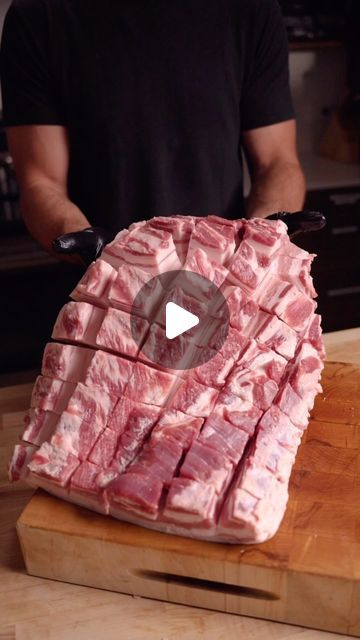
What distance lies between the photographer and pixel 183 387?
131 cm

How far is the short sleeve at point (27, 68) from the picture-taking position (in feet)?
7.03

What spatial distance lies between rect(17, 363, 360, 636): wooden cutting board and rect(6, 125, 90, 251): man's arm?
1.17 metres

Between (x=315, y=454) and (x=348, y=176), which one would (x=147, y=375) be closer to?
(x=315, y=454)

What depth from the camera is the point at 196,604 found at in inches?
46.9

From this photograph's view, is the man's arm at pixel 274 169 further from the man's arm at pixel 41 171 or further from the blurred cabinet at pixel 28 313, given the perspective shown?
the blurred cabinet at pixel 28 313

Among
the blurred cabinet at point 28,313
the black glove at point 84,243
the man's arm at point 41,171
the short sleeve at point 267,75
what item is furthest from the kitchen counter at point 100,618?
the blurred cabinet at point 28,313

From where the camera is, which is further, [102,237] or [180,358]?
[102,237]

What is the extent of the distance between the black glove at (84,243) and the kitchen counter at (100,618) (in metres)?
0.69

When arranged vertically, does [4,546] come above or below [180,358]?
below

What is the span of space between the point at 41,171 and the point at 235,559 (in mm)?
1637

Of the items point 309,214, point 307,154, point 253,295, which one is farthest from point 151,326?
point 307,154

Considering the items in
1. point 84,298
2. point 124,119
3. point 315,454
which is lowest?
point 315,454

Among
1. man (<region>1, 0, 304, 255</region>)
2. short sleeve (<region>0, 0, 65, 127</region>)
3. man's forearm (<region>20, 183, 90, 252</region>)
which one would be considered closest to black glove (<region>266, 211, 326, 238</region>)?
man (<region>1, 0, 304, 255</region>)

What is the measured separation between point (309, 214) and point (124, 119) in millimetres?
952
